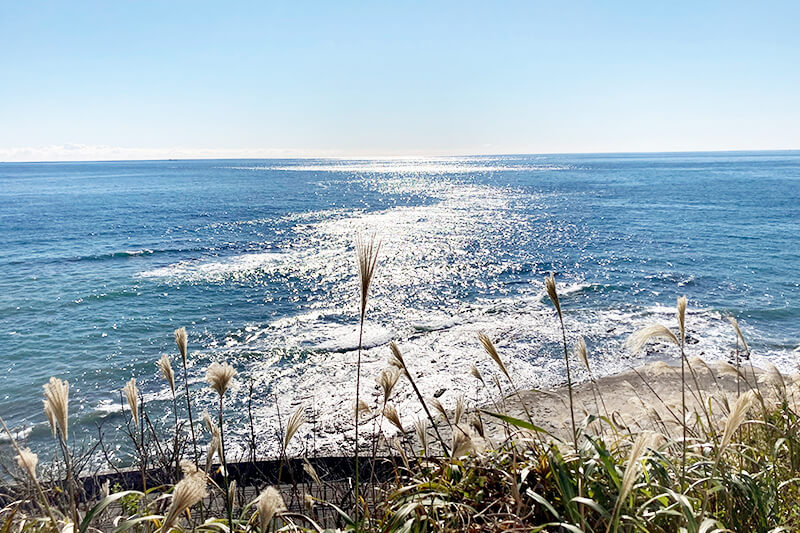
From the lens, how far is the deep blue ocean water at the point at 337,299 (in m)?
15.0

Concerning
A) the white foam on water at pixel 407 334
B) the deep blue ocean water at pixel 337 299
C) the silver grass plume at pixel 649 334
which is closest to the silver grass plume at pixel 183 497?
the deep blue ocean water at pixel 337 299

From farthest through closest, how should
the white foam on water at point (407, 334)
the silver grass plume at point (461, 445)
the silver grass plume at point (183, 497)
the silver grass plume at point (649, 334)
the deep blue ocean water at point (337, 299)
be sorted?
the deep blue ocean water at point (337, 299), the white foam on water at point (407, 334), the silver grass plume at point (649, 334), the silver grass plume at point (461, 445), the silver grass plume at point (183, 497)

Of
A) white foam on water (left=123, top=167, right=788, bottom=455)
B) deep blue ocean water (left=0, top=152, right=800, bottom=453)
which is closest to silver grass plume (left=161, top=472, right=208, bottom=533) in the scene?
deep blue ocean water (left=0, top=152, right=800, bottom=453)

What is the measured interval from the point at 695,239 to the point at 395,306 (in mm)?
26247

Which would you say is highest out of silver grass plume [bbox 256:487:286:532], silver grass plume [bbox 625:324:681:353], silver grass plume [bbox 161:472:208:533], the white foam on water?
silver grass plume [bbox 625:324:681:353]

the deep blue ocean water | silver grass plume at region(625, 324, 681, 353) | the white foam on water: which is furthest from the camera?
the deep blue ocean water

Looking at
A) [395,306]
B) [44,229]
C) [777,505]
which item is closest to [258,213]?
[44,229]

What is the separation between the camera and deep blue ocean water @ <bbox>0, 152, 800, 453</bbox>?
15031 millimetres

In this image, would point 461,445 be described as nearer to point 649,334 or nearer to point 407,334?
point 649,334

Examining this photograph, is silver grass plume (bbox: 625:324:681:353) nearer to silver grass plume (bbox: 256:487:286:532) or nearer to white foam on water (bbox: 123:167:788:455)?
silver grass plume (bbox: 256:487:286:532)

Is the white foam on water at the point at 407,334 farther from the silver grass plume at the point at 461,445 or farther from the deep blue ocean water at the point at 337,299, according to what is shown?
the silver grass plume at the point at 461,445

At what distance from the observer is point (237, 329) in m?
19.4

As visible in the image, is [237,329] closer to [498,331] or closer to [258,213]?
[498,331]

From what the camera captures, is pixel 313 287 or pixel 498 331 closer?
pixel 498 331
